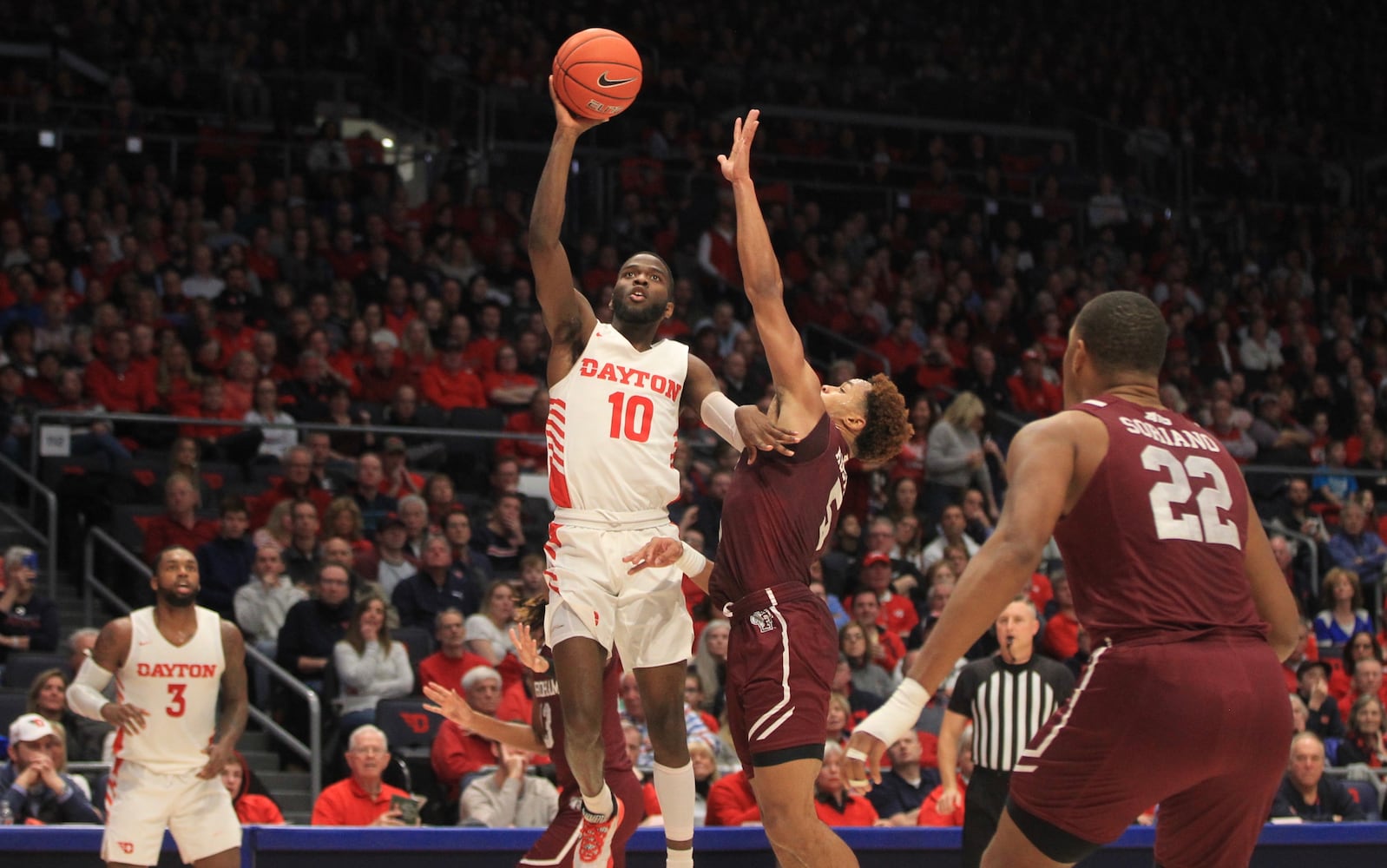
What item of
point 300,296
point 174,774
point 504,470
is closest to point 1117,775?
point 174,774

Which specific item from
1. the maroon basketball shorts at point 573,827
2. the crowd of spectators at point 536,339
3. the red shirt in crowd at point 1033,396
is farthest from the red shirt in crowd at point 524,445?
the maroon basketball shorts at point 573,827

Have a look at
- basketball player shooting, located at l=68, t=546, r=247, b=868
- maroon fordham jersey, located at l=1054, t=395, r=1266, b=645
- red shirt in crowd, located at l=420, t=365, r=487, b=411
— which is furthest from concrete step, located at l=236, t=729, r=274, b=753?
maroon fordham jersey, located at l=1054, t=395, r=1266, b=645

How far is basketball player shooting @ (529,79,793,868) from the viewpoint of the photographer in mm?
5965

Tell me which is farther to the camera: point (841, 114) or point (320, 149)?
point (841, 114)

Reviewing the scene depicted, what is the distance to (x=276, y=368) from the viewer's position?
13.1 metres

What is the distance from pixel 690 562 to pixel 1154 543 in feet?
8.14

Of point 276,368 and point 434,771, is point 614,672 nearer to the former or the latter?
point 434,771

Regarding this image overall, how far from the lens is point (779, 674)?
584 centimetres

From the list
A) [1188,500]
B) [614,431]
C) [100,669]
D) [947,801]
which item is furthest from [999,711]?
[100,669]

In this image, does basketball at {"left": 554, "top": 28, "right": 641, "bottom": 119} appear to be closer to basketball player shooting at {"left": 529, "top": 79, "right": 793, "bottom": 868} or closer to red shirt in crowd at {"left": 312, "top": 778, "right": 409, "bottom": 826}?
basketball player shooting at {"left": 529, "top": 79, "right": 793, "bottom": 868}

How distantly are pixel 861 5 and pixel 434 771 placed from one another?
17.0m

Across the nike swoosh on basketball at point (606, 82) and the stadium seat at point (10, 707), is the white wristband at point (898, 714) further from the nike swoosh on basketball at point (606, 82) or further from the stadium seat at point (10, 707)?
the stadium seat at point (10, 707)

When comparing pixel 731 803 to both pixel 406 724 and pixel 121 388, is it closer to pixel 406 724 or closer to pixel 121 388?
pixel 406 724

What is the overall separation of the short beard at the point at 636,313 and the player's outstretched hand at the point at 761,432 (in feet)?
1.91
